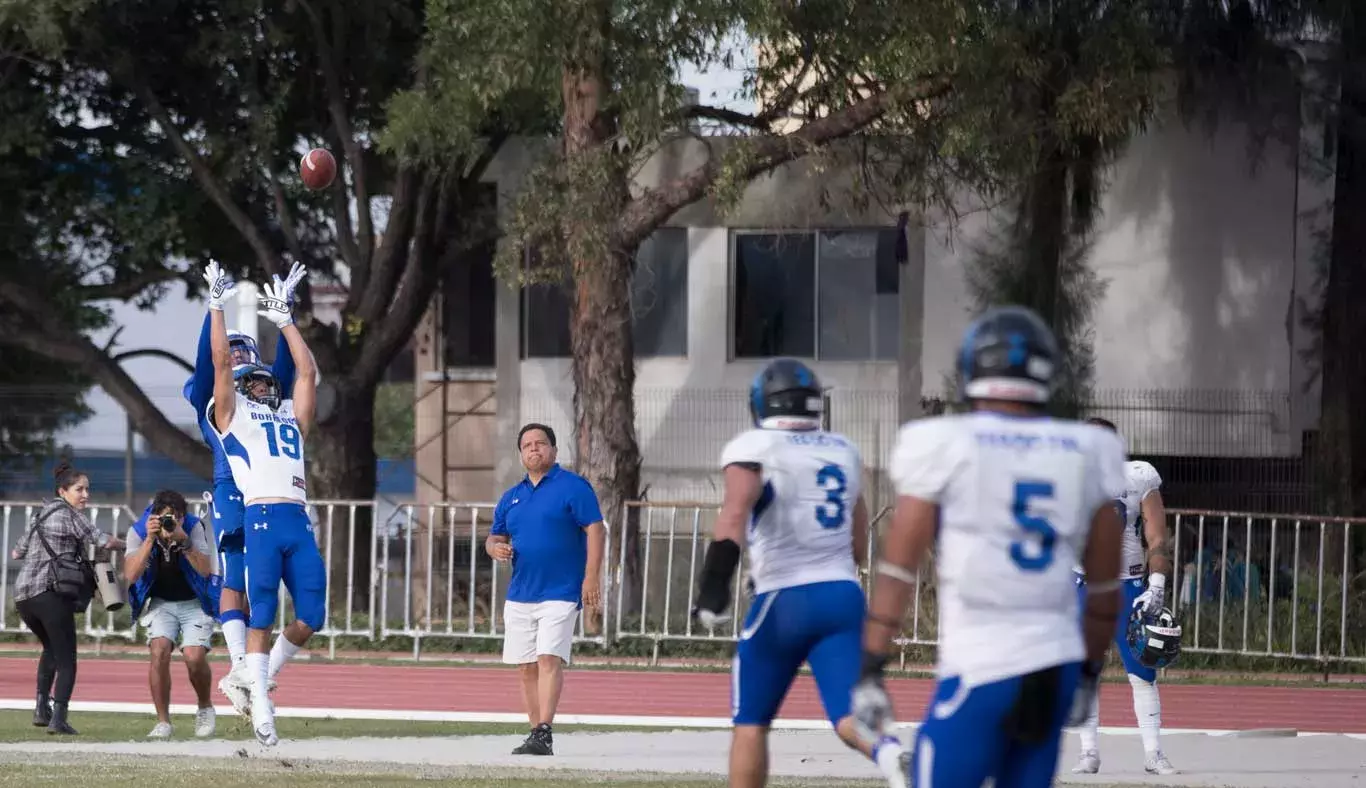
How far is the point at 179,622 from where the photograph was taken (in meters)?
13.6

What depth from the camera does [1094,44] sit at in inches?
858

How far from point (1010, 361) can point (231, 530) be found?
7028mm

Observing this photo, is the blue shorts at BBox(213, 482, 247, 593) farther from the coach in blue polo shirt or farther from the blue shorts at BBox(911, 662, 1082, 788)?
the blue shorts at BBox(911, 662, 1082, 788)

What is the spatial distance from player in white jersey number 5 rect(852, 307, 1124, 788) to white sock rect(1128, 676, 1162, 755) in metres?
6.07

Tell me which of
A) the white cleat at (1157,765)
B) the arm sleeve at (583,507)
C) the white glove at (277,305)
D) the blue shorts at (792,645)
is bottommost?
the white cleat at (1157,765)

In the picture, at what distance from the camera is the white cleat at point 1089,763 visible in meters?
11.4

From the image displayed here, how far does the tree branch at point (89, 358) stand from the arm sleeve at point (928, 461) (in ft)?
82.7

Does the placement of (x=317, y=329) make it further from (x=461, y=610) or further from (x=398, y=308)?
(x=461, y=610)

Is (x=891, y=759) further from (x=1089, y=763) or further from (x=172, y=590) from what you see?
(x=172, y=590)

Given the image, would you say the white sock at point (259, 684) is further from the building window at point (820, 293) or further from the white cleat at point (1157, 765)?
the building window at point (820, 293)

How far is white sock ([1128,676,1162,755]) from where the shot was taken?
11.6m

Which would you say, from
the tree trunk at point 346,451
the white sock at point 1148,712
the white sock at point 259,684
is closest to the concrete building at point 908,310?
the tree trunk at point 346,451

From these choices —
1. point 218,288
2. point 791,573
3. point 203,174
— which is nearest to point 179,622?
point 218,288

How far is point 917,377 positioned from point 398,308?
7.59 meters
